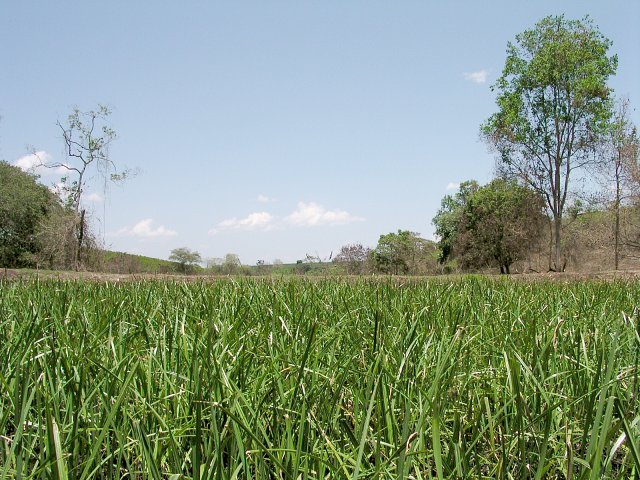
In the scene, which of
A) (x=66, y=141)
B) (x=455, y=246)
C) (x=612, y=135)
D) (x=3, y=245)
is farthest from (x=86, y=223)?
(x=612, y=135)

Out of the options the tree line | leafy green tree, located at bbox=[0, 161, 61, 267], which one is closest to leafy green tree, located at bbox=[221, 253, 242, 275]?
the tree line

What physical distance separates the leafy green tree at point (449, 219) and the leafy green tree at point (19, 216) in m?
24.5

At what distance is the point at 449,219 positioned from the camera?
34.5 metres

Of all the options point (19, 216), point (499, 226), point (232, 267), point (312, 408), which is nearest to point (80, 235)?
point (232, 267)

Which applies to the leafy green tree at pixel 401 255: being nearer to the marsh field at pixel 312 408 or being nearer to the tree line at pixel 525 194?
the tree line at pixel 525 194

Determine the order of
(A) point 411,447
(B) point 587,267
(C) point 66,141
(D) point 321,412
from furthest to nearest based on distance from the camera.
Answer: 1. (B) point 587,267
2. (C) point 66,141
3. (D) point 321,412
4. (A) point 411,447

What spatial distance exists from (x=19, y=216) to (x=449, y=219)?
26651 millimetres

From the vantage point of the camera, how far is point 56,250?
71.3 ft

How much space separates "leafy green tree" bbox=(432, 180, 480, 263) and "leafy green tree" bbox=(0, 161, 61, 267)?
24.5 m

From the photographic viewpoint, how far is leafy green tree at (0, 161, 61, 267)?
29.2 m

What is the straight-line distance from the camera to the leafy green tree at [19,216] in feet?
95.7

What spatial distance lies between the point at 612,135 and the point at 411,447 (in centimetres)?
2654

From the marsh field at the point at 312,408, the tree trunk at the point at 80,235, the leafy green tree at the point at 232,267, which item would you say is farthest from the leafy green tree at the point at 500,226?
the marsh field at the point at 312,408

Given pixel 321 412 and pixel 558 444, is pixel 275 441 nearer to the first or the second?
pixel 321 412
